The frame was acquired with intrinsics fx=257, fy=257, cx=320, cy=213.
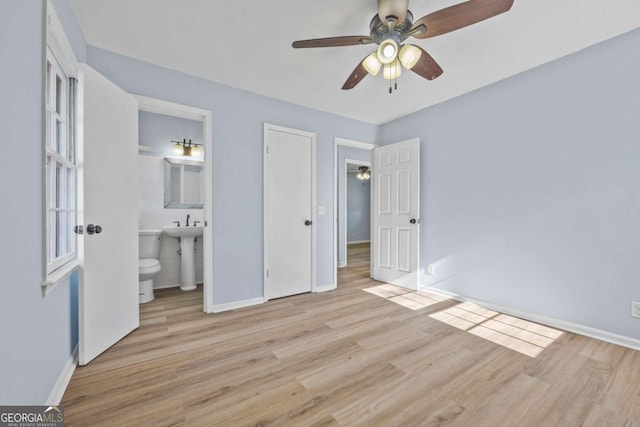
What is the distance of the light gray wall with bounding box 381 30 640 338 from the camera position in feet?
6.77

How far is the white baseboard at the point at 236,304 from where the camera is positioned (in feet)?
9.03


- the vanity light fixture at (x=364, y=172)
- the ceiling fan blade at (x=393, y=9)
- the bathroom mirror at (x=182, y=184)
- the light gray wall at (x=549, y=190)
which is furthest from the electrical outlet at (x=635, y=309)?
the vanity light fixture at (x=364, y=172)

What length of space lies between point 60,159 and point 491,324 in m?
3.75

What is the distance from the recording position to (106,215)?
1.98 metres

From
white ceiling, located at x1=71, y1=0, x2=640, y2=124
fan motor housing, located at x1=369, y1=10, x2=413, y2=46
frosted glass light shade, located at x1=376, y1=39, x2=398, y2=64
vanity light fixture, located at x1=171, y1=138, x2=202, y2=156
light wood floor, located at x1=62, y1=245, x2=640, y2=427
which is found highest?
white ceiling, located at x1=71, y1=0, x2=640, y2=124

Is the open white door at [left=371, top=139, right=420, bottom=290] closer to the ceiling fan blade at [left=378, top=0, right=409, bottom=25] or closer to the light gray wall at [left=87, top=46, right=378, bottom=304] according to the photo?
the light gray wall at [left=87, top=46, right=378, bottom=304]

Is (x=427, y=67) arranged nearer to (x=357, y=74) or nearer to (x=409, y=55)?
(x=409, y=55)

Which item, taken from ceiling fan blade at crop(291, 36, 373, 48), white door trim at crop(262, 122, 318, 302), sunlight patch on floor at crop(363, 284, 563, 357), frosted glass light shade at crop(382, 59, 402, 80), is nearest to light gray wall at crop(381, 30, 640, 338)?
sunlight patch on floor at crop(363, 284, 563, 357)

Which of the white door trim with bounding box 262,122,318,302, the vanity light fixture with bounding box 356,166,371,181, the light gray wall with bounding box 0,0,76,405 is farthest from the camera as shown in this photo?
the vanity light fixture with bounding box 356,166,371,181

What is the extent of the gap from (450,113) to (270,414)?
11.6 feet

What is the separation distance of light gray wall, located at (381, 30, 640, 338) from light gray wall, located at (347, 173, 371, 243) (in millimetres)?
4676

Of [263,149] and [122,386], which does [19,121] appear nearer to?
[122,386]

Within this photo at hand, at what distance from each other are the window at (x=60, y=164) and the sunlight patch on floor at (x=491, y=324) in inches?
121

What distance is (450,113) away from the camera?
322cm
